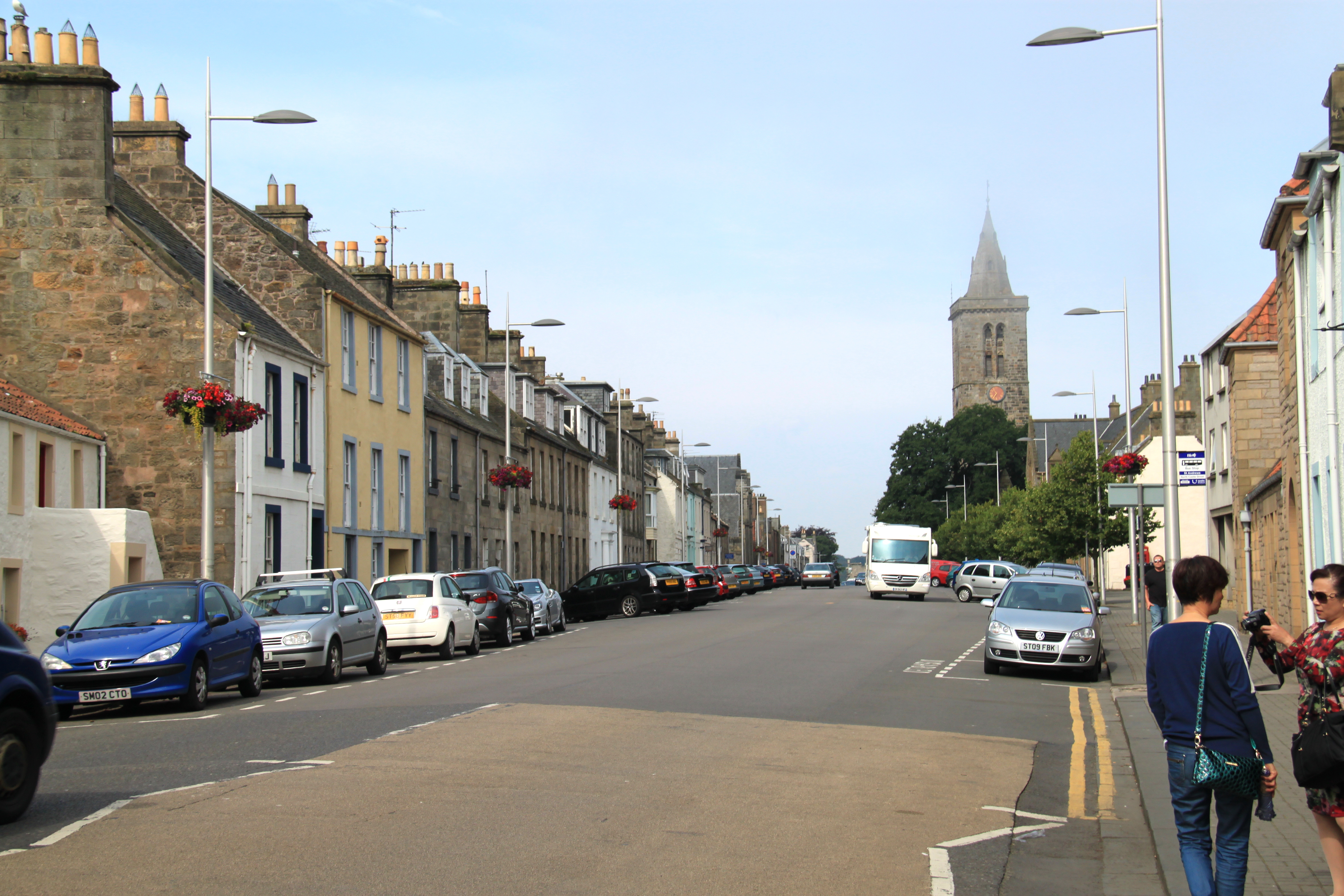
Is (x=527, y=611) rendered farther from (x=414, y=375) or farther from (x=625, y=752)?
(x=625, y=752)

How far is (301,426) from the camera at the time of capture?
101 feet

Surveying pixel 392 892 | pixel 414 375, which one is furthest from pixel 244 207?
pixel 392 892

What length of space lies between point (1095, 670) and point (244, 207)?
2439cm

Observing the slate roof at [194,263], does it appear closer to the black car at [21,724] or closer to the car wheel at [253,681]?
the car wheel at [253,681]

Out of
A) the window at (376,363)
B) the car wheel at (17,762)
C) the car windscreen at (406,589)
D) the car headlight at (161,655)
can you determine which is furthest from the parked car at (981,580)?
the car wheel at (17,762)

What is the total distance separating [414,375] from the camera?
129ft

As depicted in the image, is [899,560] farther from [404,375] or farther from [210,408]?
[210,408]

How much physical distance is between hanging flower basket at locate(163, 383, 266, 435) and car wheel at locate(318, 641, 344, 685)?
4218 millimetres

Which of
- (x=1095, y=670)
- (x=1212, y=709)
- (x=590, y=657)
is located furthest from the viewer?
(x=590, y=657)

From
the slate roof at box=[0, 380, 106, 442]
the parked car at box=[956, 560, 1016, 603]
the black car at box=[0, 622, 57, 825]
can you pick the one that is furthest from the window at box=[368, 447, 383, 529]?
the parked car at box=[956, 560, 1016, 603]

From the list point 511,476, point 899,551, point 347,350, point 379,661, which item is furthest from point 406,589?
point 899,551

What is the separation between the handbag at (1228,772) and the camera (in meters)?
5.82

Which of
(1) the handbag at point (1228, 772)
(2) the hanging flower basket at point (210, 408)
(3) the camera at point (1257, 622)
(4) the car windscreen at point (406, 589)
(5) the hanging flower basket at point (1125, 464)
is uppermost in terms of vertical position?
(2) the hanging flower basket at point (210, 408)

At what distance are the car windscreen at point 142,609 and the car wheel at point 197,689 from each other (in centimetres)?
65
